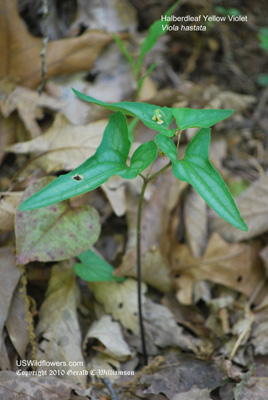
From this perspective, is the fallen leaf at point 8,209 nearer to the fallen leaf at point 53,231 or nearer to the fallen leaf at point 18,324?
the fallen leaf at point 53,231

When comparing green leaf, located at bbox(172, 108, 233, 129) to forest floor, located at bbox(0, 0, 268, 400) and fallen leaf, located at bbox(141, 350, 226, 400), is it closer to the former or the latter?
forest floor, located at bbox(0, 0, 268, 400)

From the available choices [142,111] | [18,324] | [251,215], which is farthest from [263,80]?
[18,324]

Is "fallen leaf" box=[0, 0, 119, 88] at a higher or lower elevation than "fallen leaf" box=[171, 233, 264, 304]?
higher

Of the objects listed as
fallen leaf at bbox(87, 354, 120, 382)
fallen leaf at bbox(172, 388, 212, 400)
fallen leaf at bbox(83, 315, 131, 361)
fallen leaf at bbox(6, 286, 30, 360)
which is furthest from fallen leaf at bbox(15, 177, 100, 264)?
fallen leaf at bbox(172, 388, 212, 400)

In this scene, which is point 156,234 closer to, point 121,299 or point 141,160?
point 121,299

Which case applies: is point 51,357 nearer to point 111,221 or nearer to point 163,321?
point 163,321

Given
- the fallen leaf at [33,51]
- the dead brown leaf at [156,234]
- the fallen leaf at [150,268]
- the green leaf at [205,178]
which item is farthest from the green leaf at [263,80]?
the green leaf at [205,178]
